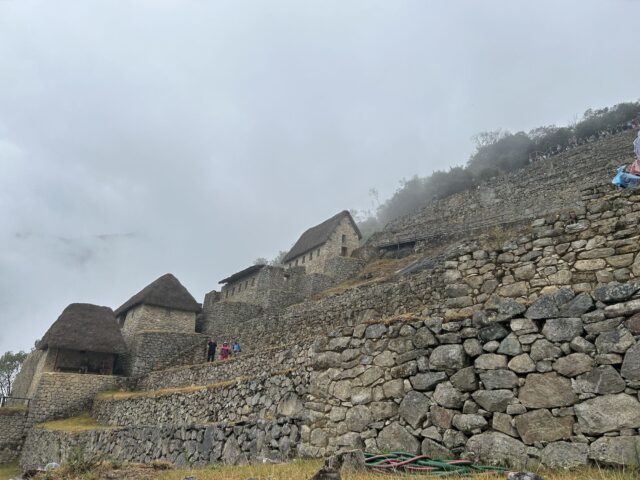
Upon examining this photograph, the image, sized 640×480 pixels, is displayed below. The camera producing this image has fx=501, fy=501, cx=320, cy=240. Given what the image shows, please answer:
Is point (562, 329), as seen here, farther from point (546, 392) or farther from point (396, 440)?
point (396, 440)

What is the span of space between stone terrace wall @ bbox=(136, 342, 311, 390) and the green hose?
24.6 ft

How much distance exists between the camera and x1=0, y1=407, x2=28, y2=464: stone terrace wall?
1025 inches

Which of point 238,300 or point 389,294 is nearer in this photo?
point 389,294

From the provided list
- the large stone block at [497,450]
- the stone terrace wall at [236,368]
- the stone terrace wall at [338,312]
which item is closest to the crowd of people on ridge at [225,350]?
the stone terrace wall at [338,312]

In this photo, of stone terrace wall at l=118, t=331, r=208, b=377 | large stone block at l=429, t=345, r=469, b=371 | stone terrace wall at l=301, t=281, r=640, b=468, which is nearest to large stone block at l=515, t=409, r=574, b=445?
stone terrace wall at l=301, t=281, r=640, b=468

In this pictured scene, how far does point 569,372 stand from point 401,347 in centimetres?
189

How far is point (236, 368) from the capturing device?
1908 centimetres

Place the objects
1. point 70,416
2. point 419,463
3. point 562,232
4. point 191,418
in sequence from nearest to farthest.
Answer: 1. point 419,463
2. point 562,232
3. point 191,418
4. point 70,416

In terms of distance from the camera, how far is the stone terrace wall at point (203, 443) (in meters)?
7.73

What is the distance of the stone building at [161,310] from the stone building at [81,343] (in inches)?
85.5

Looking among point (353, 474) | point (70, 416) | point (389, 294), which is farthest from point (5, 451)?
point (353, 474)

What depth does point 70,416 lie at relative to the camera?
2698cm

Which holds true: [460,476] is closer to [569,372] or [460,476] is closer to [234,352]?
[569,372]

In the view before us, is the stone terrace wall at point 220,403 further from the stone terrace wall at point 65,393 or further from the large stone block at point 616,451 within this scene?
the stone terrace wall at point 65,393
